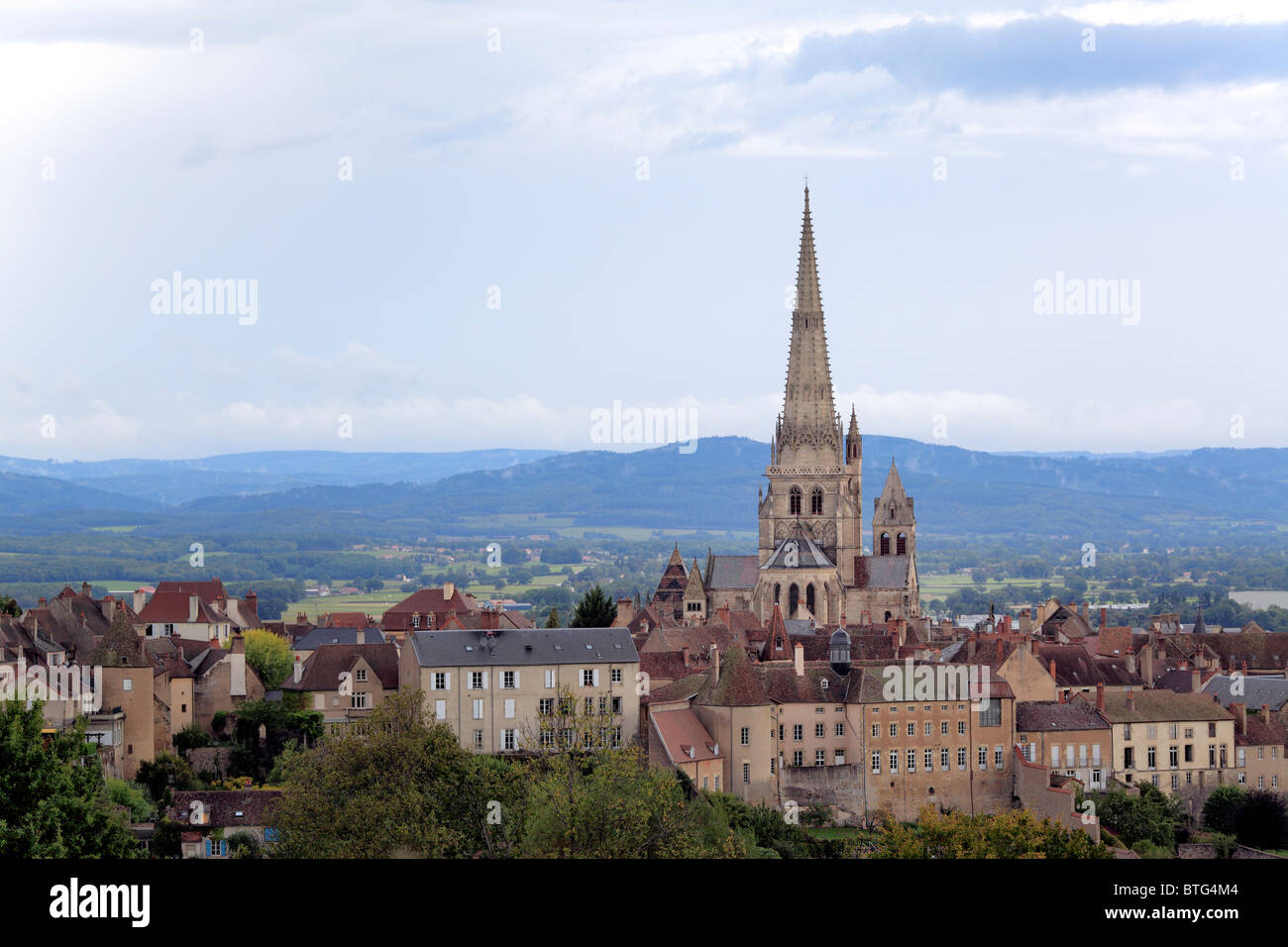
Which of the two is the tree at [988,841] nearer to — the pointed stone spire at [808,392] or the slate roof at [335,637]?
the slate roof at [335,637]

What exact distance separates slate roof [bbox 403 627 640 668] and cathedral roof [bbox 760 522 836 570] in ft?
218

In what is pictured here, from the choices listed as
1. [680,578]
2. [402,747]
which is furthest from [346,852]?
[680,578]

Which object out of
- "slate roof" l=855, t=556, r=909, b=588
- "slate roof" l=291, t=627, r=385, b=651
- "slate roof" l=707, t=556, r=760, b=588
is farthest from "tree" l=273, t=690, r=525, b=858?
"slate roof" l=855, t=556, r=909, b=588

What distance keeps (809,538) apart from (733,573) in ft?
24.0

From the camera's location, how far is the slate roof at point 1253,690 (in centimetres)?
10743

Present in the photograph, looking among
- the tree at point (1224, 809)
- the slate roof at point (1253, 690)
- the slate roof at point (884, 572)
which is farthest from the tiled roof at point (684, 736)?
the slate roof at point (884, 572)

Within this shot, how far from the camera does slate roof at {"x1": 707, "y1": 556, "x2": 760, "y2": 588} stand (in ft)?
538

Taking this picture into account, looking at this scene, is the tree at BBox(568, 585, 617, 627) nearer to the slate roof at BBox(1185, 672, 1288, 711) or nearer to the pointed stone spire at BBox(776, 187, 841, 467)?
the slate roof at BBox(1185, 672, 1288, 711)

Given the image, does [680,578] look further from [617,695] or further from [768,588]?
[617,695]

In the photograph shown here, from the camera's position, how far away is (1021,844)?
2365 inches

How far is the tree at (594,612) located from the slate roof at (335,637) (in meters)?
13.2

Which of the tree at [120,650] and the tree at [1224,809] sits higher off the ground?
the tree at [120,650]

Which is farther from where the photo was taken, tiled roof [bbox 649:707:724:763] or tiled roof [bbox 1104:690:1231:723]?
tiled roof [bbox 1104:690:1231:723]

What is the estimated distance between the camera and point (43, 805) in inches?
2002
